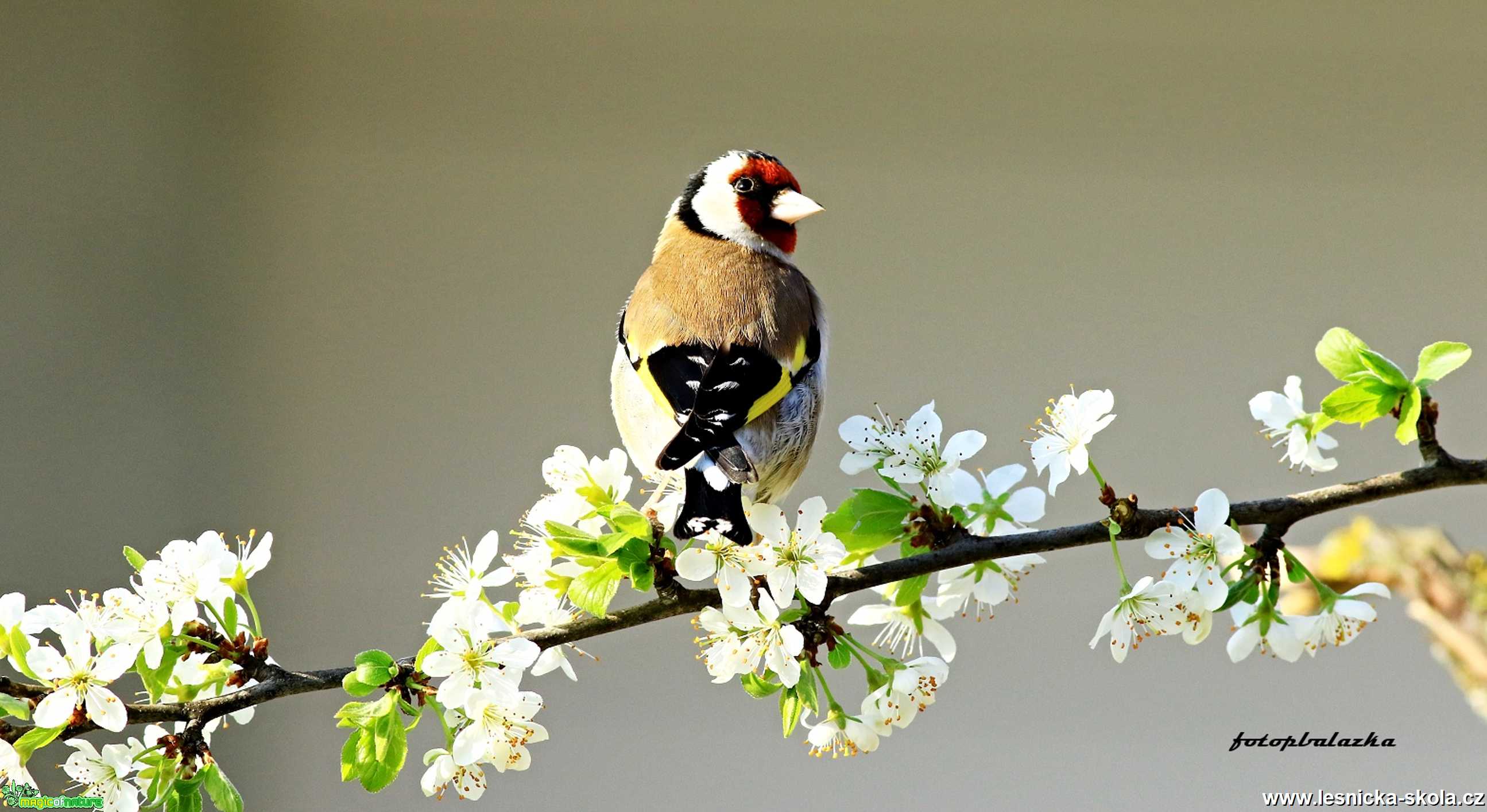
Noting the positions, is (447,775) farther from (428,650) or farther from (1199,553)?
(1199,553)

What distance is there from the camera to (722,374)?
1.03 meters

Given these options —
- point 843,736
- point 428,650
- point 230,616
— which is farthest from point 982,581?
point 230,616

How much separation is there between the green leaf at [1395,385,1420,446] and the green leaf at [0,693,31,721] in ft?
2.89

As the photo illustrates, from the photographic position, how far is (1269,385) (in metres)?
2.92

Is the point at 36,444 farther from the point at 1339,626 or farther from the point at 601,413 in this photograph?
the point at 1339,626

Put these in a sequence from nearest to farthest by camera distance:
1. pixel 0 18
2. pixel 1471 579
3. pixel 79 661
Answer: pixel 79 661 < pixel 1471 579 < pixel 0 18

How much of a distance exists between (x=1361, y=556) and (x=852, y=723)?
0.59 meters

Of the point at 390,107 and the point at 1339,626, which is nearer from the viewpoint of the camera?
the point at 1339,626

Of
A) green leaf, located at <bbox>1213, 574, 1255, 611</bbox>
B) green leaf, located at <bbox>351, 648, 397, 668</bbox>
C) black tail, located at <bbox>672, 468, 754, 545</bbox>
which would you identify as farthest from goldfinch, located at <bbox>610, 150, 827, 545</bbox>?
green leaf, located at <bbox>1213, 574, 1255, 611</bbox>

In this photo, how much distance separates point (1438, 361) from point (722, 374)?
539 millimetres

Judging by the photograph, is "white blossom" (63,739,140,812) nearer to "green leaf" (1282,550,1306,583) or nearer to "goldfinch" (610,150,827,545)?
"goldfinch" (610,150,827,545)

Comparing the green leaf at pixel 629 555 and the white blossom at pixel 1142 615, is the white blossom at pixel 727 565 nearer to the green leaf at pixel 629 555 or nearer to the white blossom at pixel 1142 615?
the green leaf at pixel 629 555

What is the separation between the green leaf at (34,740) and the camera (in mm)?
741

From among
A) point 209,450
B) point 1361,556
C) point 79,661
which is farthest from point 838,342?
point 79,661
